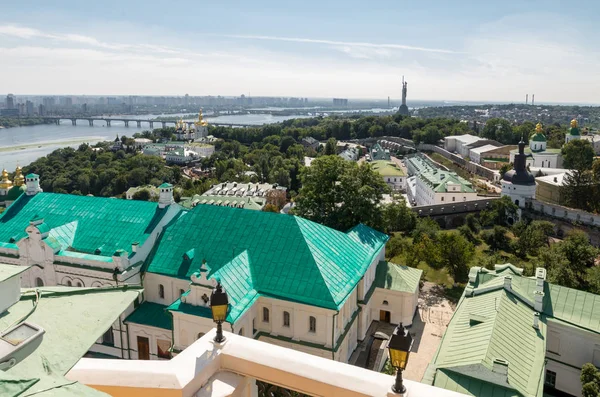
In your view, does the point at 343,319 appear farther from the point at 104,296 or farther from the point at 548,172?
the point at 548,172

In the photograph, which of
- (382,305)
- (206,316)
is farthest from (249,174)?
(206,316)

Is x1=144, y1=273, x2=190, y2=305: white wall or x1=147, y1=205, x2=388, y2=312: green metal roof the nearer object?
x1=147, y1=205, x2=388, y2=312: green metal roof

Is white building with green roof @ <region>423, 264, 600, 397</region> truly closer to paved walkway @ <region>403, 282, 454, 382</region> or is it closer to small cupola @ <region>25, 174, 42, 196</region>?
paved walkway @ <region>403, 282, 454, 382</region>

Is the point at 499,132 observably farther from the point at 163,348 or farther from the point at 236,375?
the point at 236,375

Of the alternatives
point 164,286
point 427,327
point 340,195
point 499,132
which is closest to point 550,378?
point 427,327

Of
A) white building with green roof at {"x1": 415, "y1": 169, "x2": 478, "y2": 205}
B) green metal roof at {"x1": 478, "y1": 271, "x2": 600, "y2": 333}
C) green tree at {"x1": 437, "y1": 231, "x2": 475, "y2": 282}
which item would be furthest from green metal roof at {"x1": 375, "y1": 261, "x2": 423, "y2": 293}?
white building with green roof at {"x1": 415, "y1": 169, "x2": 478, "y2": 205}

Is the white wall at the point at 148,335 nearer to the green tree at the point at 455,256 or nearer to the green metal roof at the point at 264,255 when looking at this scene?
the green metal roof at the point at 264,255
